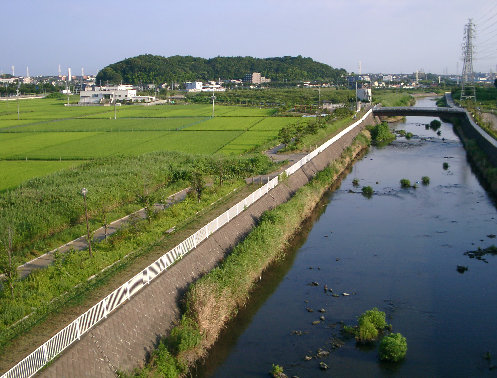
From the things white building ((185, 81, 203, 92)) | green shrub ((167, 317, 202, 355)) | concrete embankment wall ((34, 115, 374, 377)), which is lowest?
green shrub ((167, 317, 202, 355))

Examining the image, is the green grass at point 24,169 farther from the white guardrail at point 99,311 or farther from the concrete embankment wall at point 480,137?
the concrete embankment wall at point 480,137

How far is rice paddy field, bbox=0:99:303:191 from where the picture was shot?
3219cm

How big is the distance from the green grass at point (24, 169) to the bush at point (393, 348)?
18836 mm

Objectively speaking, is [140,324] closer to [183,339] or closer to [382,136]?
[183,339]

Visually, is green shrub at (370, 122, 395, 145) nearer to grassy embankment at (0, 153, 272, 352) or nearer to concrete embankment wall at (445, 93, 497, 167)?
concrete embankment wall at (445, 93, 497, 167)

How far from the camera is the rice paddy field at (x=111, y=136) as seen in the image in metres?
32.2

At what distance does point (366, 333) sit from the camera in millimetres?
11984

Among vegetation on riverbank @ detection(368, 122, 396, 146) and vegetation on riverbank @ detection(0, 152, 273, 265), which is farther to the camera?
vegetation on riverbank @ detection(368, 122, 396, 146)

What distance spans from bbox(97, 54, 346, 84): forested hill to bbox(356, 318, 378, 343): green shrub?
4825 inches

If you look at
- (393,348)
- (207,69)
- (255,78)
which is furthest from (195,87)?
(393,348)

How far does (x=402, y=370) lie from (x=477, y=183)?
20.4 meters

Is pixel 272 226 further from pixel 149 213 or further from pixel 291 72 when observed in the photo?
pixel 291 72

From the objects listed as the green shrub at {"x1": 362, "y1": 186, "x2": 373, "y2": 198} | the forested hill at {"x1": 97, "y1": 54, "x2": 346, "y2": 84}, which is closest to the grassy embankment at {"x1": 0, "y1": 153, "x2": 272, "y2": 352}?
the green shrub at {"x1": 362, "y1": 186, "x2": 373, "y2": 198}

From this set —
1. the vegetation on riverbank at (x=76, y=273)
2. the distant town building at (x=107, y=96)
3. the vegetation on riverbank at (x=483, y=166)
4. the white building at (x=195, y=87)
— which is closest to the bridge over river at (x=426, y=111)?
the vegetation on riverbank at (x=483, y=166)
